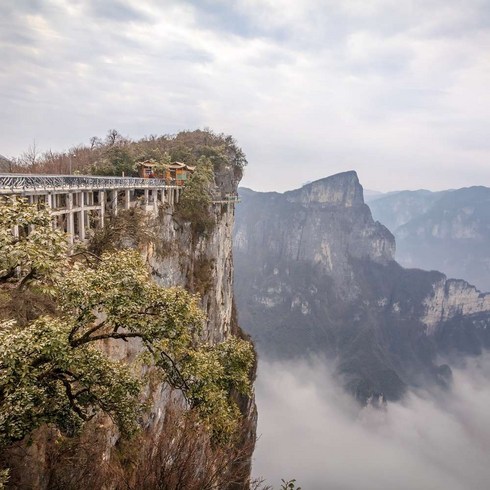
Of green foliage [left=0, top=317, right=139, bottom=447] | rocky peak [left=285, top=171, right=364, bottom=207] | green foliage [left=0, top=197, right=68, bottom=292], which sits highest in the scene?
rocky peak [left=285, top=171, right=364, bottom=207]

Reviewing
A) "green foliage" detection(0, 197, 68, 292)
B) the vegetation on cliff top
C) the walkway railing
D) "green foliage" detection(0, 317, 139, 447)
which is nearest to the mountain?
the vegetation on cliff top

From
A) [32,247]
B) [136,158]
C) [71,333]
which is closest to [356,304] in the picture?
[136,158]

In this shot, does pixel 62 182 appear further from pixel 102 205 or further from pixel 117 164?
pixel 117 164

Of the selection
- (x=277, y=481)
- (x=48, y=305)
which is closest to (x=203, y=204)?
(x=48, y=305)

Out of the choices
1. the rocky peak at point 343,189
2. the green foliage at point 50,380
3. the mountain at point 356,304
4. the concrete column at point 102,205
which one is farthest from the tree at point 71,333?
the rocky peak at point 343,189

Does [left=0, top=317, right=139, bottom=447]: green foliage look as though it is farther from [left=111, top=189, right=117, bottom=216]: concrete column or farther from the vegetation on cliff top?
the vegetation on cliff top

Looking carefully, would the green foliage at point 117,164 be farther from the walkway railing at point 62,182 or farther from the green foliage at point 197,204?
the walkway railing at point 62,182
